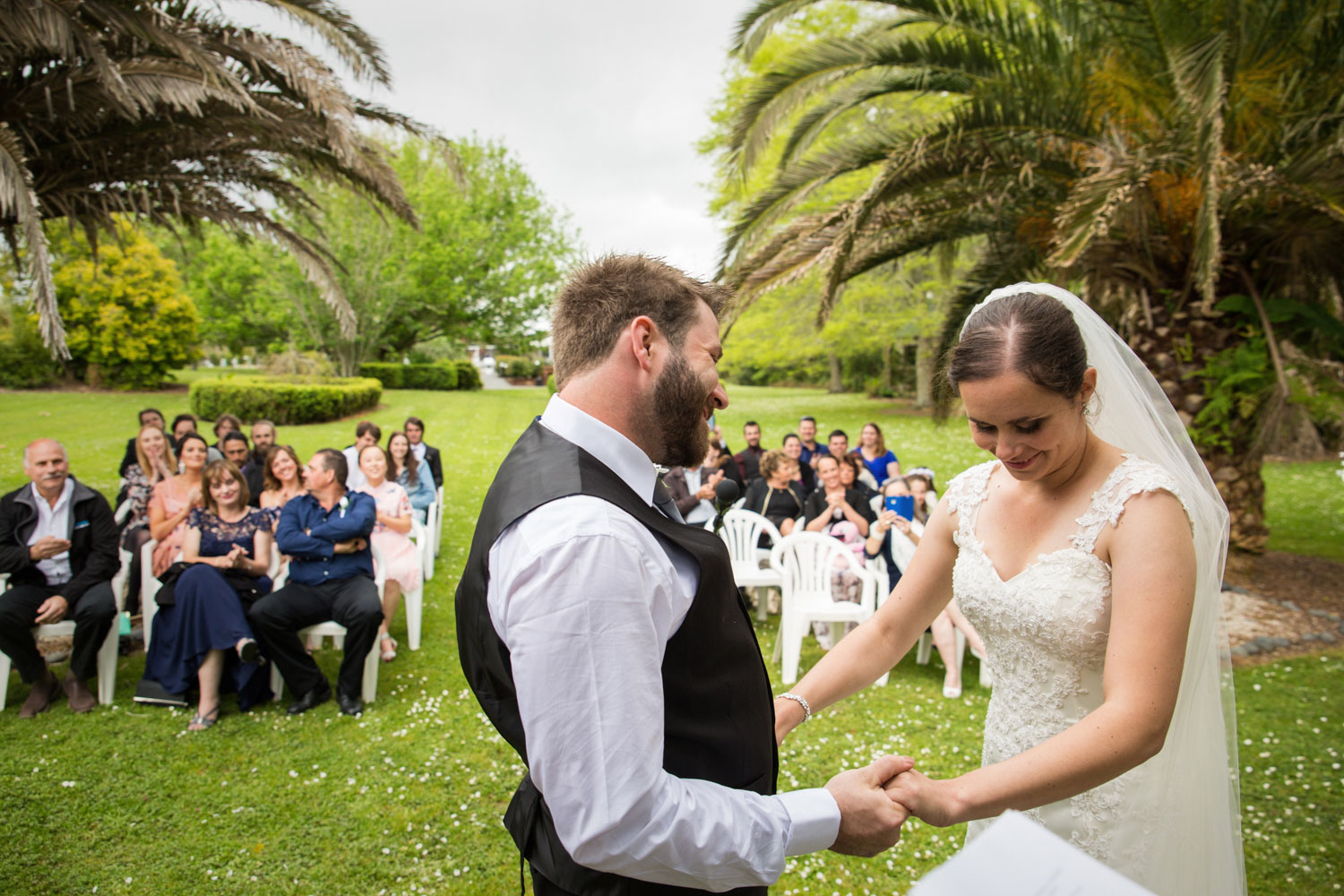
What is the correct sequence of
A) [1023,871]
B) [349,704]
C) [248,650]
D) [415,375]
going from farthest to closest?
[415,375] → [349,704] → [248,650] → [1023,871]

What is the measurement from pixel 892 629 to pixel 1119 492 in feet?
2.33

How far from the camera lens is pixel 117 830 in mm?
3648

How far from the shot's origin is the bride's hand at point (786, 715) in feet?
6.37

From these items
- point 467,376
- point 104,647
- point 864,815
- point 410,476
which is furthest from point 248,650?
point 467,376

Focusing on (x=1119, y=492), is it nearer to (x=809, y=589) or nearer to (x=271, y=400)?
(x=809, y=589)

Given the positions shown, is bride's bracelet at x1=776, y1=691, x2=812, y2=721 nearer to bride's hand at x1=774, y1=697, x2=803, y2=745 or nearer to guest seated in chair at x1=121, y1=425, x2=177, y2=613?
bride's hand at x1=774, y1=697, x2=803, y2=745

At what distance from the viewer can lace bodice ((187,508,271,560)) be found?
532cm

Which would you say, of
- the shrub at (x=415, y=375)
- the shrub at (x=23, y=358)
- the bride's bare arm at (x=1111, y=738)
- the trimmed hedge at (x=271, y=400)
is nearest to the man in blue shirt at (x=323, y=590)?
the bride's bare arm at (x=1111, y=738)

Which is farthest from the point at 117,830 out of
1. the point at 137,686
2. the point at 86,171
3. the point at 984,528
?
the point at 86,171

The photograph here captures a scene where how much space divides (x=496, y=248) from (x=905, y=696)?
33034 mm

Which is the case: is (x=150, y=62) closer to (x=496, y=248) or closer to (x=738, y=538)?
(x=738, y=538)

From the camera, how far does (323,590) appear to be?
5.25 m

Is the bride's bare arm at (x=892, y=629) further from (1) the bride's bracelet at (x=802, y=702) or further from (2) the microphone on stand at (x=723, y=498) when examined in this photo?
(2) the microphone on stand at (x=723, y=498)

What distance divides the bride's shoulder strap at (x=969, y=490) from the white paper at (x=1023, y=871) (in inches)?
50.3
